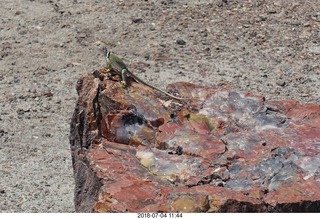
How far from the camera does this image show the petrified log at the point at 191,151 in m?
3.90

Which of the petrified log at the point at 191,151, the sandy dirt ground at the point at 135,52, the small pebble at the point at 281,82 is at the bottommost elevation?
the sandy dirt ground at the point at 135,52

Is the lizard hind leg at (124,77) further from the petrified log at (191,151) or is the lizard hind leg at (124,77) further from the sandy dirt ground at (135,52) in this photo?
the sandy dirt ground at (135,52)

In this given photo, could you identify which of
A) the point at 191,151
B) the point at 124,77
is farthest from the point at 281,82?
the point at 191,151

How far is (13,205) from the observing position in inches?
223

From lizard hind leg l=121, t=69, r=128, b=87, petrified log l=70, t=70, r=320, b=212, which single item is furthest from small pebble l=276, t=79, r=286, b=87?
petrified log l=70, t=70, r=320, b=212

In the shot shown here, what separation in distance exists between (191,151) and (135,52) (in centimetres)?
402

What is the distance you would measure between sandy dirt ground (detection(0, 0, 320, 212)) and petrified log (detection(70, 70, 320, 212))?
147 cm

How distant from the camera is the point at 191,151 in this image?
4344 millimetres

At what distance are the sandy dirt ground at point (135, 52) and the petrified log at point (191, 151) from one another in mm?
1467

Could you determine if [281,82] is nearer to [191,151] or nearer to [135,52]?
[135,52]

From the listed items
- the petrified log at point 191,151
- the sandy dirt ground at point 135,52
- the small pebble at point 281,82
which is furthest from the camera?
the small pebble at point 281,82

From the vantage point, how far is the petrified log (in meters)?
3.90

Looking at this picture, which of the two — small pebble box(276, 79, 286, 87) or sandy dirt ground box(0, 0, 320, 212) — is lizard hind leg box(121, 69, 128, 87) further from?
small pebble box(276, 79, 286, 87)

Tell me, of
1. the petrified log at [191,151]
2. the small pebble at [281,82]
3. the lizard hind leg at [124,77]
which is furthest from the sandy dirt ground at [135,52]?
the petrified log at [191,151]
